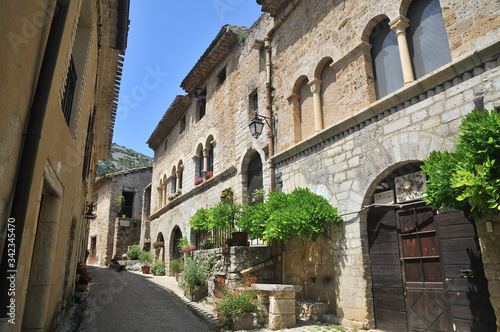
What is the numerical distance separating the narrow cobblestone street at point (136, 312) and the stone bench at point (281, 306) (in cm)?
112

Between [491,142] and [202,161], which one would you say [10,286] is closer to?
[491,142]

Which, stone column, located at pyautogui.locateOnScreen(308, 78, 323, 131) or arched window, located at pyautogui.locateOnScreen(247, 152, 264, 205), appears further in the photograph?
arched window, located at pyautogui.locateOnScreen(247, 152, 264, 205)

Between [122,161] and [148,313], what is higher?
[122,161]

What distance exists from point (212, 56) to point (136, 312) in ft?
32.8

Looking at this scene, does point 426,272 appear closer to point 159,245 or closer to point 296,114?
point 296,114

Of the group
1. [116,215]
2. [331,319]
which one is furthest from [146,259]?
[331,319]

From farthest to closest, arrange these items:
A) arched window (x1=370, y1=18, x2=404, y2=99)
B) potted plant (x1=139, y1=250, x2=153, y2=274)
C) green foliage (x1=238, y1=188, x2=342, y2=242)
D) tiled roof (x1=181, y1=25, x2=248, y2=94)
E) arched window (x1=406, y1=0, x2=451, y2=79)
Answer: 1. potted plant (x1=139, y1=250, x2=153, y2=274)
2. tiled roof (x1=181, y1=25, x2=248, y2=94)
3. arched window (x1=370, y1=18, x2=404, y2=99)
4. green foliage (x1=238, y1=188, x2=342, y2=242)
5. arched window (x1=406, y1=0, x2=451, y2=79)

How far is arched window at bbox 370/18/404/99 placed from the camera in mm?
5957

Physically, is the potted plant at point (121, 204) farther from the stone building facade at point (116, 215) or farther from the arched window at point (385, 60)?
the arched window at point (385, 60)

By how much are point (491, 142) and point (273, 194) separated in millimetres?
4159

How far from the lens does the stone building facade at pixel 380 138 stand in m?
4.44

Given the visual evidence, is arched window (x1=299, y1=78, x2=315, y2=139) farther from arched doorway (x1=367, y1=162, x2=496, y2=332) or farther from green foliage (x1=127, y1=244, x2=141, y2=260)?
green foliage (x1=127, y1=244, x2=141, y2=260)

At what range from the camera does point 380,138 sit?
18.5 feet

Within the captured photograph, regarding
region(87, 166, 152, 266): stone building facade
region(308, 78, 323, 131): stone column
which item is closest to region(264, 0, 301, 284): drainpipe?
region(308, 78, 323, 131): stone column
